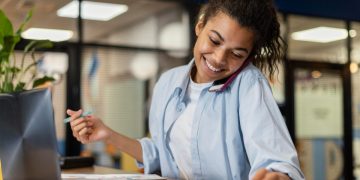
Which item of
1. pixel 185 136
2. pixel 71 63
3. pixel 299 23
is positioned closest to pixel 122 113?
pixel 71 63

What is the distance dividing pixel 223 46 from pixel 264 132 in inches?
10.9

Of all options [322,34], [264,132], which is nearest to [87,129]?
[264,132]

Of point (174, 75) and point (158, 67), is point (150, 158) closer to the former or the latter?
point (174, 75)

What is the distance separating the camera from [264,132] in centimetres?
126

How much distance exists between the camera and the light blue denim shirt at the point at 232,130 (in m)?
1.22

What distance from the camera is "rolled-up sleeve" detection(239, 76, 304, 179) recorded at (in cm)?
118

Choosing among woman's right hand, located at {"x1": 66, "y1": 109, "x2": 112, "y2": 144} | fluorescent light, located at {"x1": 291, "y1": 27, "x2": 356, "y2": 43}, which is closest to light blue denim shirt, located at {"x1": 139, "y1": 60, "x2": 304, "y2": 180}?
woman's right hand, located at {"x1": 66, "y1": 109, "x2": 112, "y2": 144}

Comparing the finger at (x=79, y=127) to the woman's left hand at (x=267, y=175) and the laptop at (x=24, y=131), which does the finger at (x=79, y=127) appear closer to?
the laptop at (x=24, y=131)

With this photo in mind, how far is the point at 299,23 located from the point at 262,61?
4.45 meters

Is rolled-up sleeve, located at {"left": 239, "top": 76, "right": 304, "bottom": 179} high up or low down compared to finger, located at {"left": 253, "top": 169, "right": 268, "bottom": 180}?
up

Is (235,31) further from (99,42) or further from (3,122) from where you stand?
(99,42)

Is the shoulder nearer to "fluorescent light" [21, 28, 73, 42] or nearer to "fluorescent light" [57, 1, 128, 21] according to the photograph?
"fluorescent light" [21, 28, 73, 42]

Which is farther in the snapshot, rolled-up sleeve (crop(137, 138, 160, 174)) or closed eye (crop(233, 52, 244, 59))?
rolled-up sleeve (crop(137, 138, 160, 174))

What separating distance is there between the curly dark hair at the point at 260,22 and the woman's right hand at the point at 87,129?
18.9 inches
